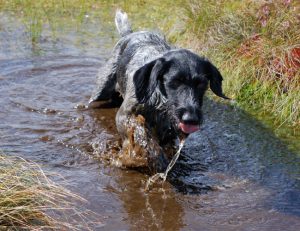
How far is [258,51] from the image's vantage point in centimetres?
751

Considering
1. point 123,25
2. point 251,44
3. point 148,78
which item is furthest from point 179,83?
point 251,44

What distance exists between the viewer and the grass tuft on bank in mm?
7031

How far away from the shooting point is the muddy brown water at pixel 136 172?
462 cm

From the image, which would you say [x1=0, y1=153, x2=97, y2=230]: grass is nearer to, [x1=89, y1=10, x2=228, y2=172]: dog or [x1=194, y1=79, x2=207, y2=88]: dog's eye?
[x1=89, y1=10, x2=228, y2=172]: dog

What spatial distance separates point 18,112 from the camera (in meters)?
6.70

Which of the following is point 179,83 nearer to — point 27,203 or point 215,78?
point 215,78

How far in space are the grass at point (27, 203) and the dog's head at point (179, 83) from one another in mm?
1263

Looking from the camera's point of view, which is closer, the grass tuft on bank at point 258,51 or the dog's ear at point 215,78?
the dog's ear at point 215,78

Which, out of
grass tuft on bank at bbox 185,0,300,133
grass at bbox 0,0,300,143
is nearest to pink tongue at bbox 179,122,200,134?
grass at bbox 0,0,300,143

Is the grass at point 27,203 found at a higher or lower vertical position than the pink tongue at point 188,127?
lower

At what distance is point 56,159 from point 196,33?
3.81 meters

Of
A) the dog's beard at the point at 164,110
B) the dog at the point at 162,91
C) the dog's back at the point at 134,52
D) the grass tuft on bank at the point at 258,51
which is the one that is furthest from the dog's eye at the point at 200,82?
the grass tuft on bank at the point at 258,51

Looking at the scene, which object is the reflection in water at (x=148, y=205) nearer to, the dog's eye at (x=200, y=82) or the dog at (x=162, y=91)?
the dog at (x=162, y=91)

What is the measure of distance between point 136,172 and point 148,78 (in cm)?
93
